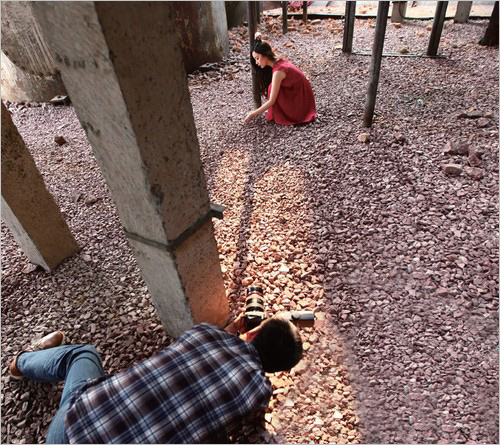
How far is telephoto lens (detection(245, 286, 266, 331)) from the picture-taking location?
2406 mm

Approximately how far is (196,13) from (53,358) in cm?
631

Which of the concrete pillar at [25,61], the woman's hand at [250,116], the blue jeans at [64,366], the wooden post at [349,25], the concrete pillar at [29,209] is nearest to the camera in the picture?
the blue jeans at [64,366]

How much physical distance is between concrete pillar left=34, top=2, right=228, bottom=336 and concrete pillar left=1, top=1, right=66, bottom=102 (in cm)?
541

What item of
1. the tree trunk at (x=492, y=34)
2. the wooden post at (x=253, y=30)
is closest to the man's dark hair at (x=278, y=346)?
the wooden post at (x=253, y=30)

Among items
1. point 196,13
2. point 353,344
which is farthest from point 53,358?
point 196,13

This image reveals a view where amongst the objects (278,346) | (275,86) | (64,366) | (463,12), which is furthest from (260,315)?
(463,12)

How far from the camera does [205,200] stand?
1.92 m

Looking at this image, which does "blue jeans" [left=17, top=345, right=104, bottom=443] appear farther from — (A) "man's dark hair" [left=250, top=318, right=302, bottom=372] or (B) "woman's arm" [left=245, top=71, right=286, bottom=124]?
(B) "woman's arm" [left=245, top=71, right=286, bottom=124]

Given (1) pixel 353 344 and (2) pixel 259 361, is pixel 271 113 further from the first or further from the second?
(2) pixel 259 361

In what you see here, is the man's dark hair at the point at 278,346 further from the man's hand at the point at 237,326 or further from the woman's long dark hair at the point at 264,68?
the woman's long dark hair at the point at 264,68

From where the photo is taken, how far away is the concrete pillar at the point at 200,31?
6.35m

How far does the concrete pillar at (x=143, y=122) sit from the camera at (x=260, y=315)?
0.46 m

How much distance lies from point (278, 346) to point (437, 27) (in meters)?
6.13

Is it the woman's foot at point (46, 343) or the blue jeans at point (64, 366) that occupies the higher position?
the blue jeans at point (64, 366)
